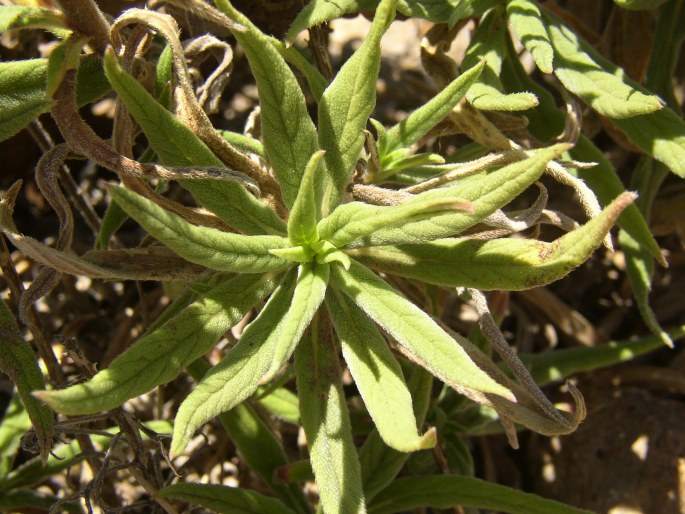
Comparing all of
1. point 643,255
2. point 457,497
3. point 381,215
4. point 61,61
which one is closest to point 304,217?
point 381,215

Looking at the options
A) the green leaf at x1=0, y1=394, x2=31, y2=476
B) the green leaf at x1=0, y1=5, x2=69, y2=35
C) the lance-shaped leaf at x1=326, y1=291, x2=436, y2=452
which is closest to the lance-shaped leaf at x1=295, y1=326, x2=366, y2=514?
the lance-shaped leaf at x1=326, y1=291, x2=436, y2=452

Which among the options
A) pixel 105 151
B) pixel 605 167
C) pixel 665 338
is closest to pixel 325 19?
pixel 105 151

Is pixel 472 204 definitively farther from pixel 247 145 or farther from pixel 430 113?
pixel 247 145

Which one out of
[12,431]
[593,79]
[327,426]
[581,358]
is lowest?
[581,358]

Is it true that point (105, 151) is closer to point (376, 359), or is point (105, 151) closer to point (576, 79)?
point (376, 359)

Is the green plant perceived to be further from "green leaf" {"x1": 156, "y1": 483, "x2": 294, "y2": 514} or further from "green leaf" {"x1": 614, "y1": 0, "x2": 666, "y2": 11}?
"green leaf" {"x1": 614, "y1": 0, "x2": 666, "y2": 11}

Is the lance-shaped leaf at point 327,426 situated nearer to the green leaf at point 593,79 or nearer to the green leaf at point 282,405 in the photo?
the green leaf at point 282,405

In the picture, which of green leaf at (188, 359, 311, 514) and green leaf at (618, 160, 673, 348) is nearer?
green leaf at (188, 359, 311, 514)
